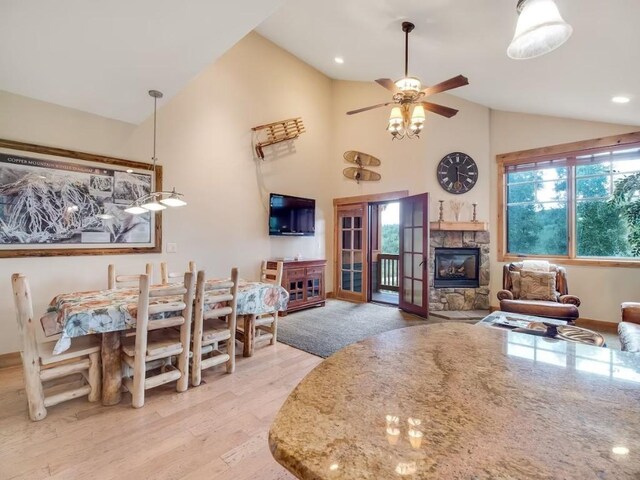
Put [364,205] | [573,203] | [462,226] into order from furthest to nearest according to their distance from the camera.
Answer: [364,205] < [462,226] < [573,203]

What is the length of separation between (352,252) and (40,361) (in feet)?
16.1

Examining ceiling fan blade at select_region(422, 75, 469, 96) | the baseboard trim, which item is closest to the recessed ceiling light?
ceiling fan blade at select_region(422, 75, 469, 96)

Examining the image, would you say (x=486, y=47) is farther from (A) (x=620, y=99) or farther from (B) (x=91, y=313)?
(B) (x=91, y=313)

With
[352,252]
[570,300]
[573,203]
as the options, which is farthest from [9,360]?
[573,203]

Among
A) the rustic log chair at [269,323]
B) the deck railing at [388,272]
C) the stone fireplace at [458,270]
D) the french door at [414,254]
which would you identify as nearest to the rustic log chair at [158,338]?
the rustic log chair at [269,323]

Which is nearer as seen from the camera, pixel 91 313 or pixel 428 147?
pixel 91 313

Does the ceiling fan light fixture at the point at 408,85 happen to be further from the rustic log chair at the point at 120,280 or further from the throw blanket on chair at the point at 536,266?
the rustic log chair at the point at 120,280

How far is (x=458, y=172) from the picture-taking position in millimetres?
5238

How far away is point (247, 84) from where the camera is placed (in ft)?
16.0

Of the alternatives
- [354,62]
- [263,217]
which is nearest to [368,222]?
[263,217]

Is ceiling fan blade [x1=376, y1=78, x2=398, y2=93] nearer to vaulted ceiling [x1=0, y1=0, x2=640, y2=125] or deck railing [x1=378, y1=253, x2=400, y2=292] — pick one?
vaulted ceiling [x1=0, y1=0, x2=640, y2=125]

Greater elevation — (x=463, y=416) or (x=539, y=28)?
(x=539, y=28)

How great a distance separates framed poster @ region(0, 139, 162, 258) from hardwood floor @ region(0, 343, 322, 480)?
4.39ft

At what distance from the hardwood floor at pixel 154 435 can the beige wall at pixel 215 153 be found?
127cm
